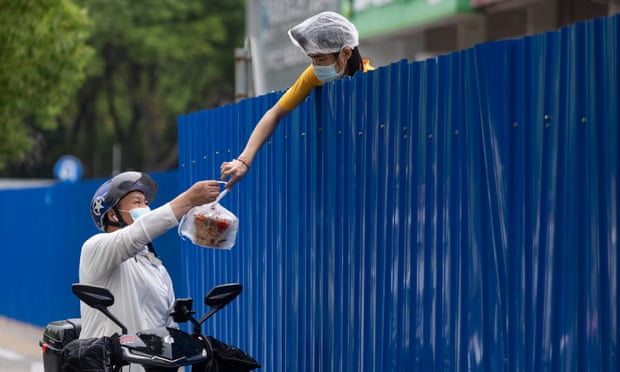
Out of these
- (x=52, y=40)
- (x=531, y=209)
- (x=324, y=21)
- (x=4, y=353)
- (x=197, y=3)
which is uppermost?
(x=197, y=3)

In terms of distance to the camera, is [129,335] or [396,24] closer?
[129,335]

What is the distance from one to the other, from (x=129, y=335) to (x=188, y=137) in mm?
3540

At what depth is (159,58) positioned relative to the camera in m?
39.4

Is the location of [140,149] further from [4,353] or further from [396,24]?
[4,353]

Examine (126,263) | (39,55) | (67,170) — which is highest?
(39,55)

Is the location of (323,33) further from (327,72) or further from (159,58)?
(159,58)

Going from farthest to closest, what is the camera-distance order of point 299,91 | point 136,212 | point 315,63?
point 299,91
point 315,63
point 136,212

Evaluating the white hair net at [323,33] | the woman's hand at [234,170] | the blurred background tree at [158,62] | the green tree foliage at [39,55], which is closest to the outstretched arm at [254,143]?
the woman's hand at [234,170]

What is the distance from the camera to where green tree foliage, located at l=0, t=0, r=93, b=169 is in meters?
18.7

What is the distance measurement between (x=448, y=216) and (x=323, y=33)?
3.70 feet

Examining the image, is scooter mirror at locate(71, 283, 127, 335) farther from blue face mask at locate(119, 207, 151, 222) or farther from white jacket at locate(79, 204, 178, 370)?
blue face mask at locate(119, 207, 151, 222)

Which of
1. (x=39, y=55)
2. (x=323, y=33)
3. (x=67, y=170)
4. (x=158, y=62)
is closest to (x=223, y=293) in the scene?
(x=323, y=33)

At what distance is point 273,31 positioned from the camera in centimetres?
2683

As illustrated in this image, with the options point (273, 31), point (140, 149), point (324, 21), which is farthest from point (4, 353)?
point (140, 149)
